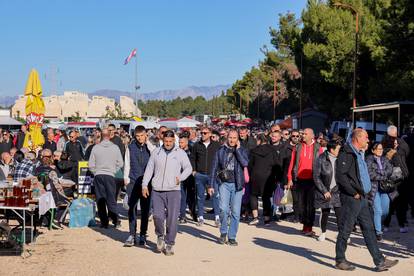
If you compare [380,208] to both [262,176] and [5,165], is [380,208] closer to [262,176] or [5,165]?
[262,176]

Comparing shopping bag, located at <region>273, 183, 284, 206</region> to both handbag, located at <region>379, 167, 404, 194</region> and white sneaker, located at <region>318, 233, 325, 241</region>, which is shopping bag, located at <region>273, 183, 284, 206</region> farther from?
handbag, located at <region>379, 167, 404, 194</region>

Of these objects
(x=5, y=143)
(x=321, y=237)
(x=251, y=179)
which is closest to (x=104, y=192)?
(x=251, y=179)

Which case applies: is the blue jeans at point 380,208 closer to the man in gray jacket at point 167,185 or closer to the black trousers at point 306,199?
the black trousers at point 306,199

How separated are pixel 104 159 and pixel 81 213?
3.99ft

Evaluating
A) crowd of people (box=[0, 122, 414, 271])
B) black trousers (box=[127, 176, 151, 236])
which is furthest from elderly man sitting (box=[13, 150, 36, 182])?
black trousers (box=[127, 176, 151, 236])

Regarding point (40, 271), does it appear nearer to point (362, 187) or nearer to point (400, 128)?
point (362, 187)

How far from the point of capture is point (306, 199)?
37.3 feet

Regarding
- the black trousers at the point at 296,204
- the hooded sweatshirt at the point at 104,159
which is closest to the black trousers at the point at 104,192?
the hooded sweatshirt at the point at 104,159

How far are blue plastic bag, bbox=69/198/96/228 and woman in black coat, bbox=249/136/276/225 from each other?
10.1 feet

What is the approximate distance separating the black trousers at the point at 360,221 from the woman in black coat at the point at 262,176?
4.64 m

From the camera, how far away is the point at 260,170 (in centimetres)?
1290

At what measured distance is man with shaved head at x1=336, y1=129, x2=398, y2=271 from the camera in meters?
8.05

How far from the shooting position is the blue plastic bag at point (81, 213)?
482 inches

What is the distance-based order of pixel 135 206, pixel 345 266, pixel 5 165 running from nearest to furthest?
1. pixel 345 266
2. pixel 135 206
3. pixel 5 165
